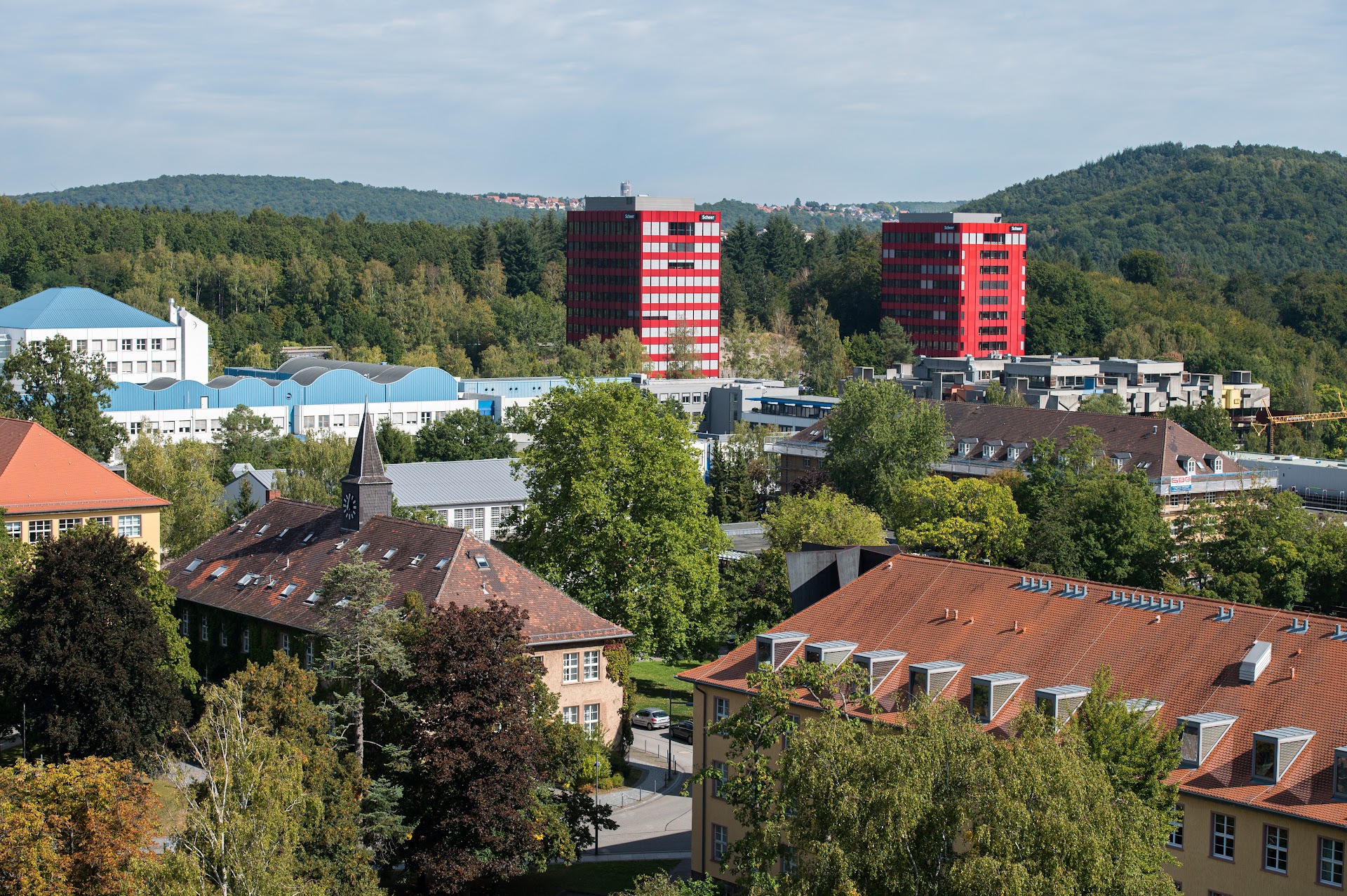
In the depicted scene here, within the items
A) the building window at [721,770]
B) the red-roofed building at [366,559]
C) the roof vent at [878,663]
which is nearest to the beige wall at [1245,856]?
the roof vent at [878,663]

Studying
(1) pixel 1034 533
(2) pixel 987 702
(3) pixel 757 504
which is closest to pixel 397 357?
(3) pixel 757 504

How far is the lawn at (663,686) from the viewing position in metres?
67.7

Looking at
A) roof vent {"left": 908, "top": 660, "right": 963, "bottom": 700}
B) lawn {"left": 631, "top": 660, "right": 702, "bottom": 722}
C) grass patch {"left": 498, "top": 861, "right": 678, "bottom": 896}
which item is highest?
roof vent {"left": 908, "top": 660, "right": 963, "bottom": 700}

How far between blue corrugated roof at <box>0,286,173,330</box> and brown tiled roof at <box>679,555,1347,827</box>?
9810 cm

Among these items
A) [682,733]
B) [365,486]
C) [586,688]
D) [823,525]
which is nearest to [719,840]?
[586,688]

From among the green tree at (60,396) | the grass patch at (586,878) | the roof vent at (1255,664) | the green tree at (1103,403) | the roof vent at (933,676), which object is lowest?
the grass patch at (586,878)

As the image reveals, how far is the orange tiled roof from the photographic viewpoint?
66.2 m

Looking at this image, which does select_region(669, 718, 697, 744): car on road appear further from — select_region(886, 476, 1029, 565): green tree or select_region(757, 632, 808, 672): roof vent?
select_region(757, 632, 808, 672): roof vent

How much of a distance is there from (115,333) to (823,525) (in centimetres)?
8015

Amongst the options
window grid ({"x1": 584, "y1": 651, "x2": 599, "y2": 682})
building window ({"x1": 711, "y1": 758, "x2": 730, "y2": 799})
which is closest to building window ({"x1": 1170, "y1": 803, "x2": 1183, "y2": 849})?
building window ({"x1": 711, "y1": 758, "x2": 730, "y2": 799})

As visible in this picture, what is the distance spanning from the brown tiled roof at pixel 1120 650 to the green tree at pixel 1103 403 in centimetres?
8056

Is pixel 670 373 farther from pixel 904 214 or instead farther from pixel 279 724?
pixel 279 724

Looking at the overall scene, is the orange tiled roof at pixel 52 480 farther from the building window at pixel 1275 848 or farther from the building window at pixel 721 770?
the building window at pixel 1275 848

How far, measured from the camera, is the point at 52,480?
67250 millimetres
